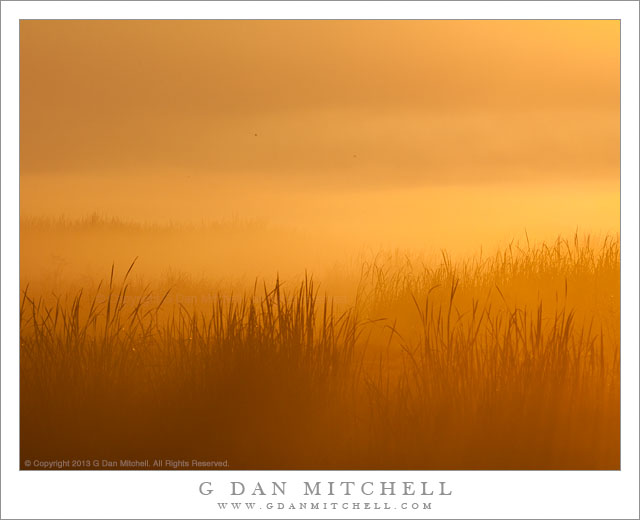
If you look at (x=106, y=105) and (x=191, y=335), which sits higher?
(x=106, y=105)

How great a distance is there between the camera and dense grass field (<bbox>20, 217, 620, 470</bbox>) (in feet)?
11.7

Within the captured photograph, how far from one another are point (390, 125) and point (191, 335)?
4.25 feet

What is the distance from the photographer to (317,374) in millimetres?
3586

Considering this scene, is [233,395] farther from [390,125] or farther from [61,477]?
[390,125]

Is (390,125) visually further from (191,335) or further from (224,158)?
(191,335)

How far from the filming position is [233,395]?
357cm

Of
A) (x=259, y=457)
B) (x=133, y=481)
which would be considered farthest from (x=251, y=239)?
(x=133, y=481)

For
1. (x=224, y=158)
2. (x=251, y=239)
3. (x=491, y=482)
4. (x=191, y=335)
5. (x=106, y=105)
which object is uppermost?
(x=106, y=105)

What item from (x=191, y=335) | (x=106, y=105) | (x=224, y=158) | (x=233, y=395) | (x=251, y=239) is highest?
(x=106, y=105)

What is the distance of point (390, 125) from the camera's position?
368 centimetres

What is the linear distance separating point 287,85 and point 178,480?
71.9 inches

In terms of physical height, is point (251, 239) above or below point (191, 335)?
above

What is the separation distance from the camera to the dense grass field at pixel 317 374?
11.7 feet

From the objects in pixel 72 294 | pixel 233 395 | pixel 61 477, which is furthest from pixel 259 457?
pixel 72 294
